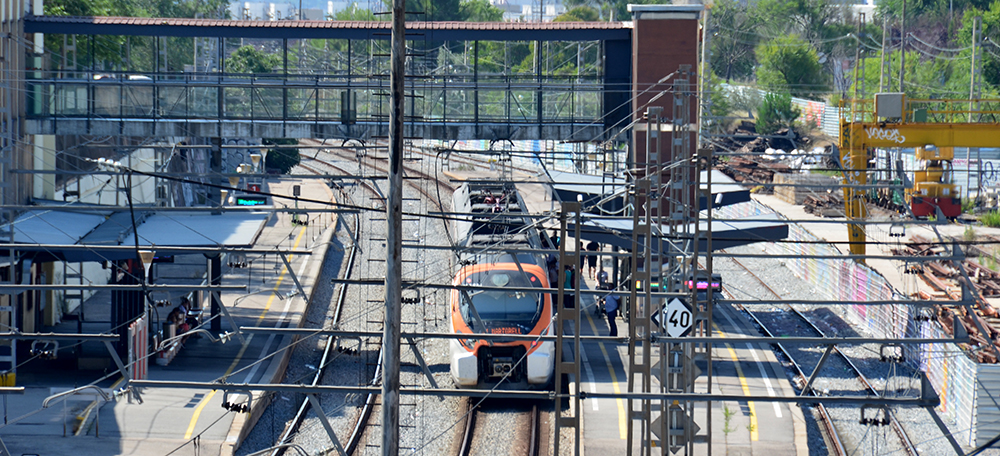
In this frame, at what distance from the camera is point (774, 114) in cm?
6041

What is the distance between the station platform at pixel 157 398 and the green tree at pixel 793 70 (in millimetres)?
50362

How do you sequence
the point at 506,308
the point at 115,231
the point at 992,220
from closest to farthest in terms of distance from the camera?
the point at 506,308 → the point at 115,231 → the point at 992,220

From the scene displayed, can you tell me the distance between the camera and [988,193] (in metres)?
41.9

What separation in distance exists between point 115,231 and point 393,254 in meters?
12.3

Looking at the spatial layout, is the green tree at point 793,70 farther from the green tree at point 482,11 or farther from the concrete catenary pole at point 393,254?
the concrete catenary pole at point 393,254

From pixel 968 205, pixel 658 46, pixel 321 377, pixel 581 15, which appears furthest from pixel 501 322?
pixel 581 15

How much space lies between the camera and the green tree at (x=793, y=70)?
69.6 meters

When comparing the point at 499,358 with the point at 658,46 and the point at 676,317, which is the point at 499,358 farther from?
the point at 658,46

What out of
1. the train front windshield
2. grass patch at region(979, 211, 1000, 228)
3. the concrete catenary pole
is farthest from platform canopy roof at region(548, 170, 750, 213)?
the concrete catenary pole

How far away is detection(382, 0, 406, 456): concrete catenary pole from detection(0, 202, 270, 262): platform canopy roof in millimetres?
8193

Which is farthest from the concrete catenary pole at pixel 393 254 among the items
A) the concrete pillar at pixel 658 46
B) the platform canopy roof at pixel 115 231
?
the concrete pillar at pixel 658 46

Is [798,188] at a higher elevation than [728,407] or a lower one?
higher

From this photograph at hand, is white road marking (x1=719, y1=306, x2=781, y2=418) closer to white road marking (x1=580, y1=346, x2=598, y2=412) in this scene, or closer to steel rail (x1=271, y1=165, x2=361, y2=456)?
white road marking (x1=580, y1=346, x2=598, y2=412)

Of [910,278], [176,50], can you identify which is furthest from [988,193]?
[176,50]
